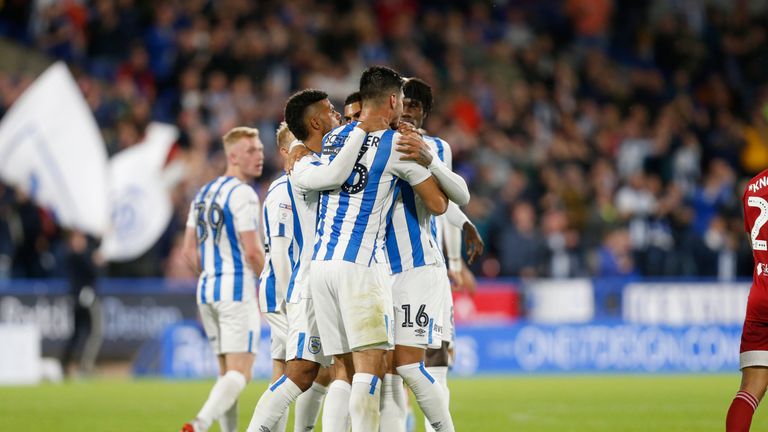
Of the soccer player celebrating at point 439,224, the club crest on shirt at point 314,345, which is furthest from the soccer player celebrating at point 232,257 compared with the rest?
the club crest on shirt at point 314,345

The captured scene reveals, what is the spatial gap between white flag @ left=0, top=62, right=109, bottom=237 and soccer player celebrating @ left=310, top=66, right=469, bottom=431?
10719mm

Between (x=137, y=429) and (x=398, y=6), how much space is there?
1611 cm

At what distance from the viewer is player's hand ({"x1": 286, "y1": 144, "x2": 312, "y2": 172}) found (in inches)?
312

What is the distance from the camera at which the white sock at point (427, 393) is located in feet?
24.8

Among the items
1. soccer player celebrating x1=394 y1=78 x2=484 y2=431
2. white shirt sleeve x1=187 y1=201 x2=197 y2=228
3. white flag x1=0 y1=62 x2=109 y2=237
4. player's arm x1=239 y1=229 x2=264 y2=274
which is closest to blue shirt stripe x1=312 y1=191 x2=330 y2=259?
soccer player celebrating x1=394 y1=78 x2=484 y2=431

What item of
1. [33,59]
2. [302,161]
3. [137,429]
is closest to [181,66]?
[33,59]

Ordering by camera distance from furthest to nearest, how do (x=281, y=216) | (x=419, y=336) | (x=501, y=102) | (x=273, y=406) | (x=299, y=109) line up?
(x=501, y=102) → (x=281, y=216) → (x=299, y=109) → (x=273, y=406) → (x=419, y=336)

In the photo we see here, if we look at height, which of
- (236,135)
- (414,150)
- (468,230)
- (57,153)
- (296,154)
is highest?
(57,153)

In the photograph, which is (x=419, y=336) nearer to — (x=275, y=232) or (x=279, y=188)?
(x=275, y=232)

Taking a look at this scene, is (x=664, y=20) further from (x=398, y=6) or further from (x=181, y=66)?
(x=181, y=66)

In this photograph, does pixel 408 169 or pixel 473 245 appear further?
pixel 473 245

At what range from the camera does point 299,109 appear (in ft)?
26.6

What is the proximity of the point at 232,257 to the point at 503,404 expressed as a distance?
17.4ft

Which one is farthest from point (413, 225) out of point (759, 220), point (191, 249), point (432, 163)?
point (191, 249)
